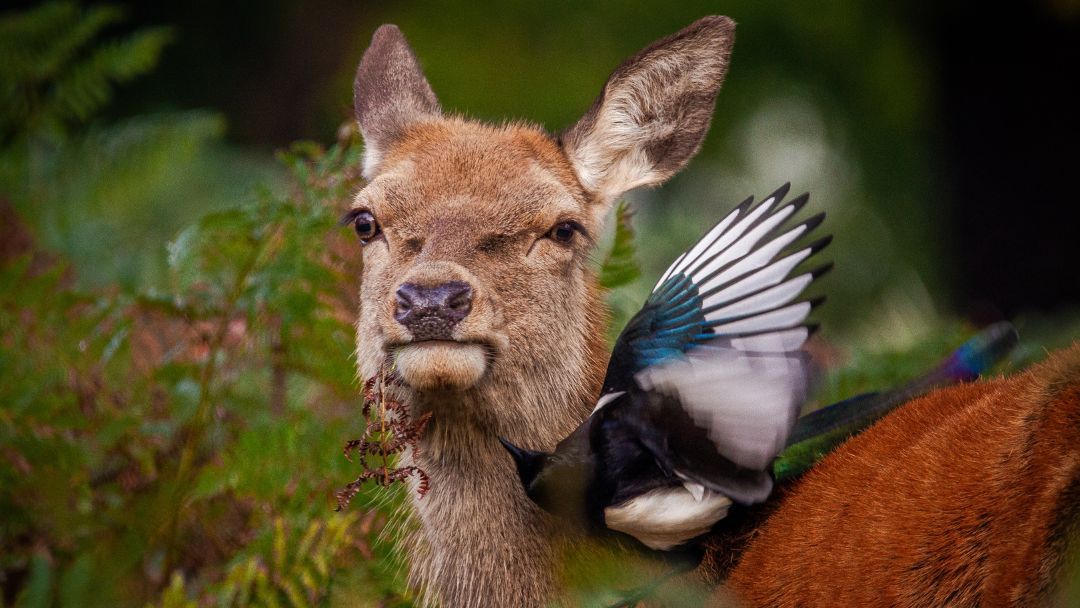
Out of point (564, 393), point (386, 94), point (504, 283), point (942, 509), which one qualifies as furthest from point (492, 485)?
point (386, 94)

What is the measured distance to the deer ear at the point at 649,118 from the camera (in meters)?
2.47

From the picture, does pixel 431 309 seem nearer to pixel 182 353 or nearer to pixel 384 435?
pixel 384 435

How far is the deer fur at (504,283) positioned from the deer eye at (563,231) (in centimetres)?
1

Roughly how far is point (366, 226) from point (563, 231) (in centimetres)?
42

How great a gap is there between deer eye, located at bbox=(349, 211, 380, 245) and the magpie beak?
0.63 m

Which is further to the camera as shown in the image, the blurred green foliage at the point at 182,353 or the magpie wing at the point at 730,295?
the blurred green foliage at the point at 182,353

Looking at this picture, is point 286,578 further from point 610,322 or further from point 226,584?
point 610,322

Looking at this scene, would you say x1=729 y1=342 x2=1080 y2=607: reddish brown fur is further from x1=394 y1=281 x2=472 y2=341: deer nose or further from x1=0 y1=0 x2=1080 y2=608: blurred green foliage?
x1=394 y1=281 x2=472 y2=341: deer nose

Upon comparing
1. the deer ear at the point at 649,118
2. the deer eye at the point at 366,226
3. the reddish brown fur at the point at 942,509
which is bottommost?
the reddish brown fur at the point at 942,509

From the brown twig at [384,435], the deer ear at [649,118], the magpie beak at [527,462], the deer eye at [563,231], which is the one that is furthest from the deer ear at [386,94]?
the magpie beak at [527,462]

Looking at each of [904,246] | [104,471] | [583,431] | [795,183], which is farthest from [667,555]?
[904,246]

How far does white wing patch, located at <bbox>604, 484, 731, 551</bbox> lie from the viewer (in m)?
1.98

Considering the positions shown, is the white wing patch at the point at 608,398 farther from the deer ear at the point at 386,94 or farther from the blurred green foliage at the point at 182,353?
the deer ear at the point at 386,94

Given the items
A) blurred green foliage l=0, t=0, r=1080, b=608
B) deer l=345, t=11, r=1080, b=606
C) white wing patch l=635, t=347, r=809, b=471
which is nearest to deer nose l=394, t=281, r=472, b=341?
deer l=345, t=11, r=1080, b=606
